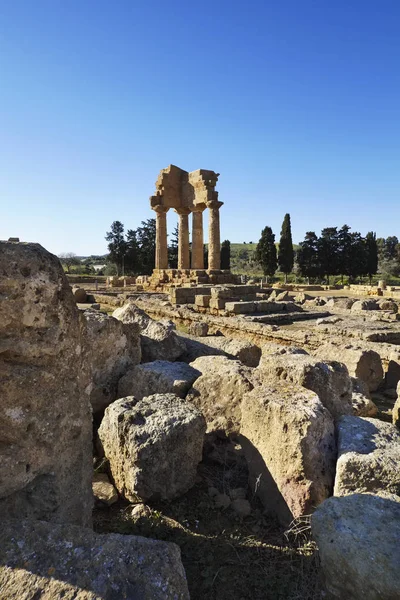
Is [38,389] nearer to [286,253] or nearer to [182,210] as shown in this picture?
[182,210]

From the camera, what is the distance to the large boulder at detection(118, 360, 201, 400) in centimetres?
374

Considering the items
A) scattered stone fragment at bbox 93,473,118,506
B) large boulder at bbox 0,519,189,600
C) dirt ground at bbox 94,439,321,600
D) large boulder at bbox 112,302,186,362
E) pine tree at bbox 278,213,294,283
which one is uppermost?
pine tree at bbox 278,213,294,283

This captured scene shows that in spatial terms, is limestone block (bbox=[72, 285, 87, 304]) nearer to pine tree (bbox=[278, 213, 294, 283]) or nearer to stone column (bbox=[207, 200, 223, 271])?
stone column (bbox=[207, 200, 223, 271])

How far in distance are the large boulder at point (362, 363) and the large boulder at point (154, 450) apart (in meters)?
3.09

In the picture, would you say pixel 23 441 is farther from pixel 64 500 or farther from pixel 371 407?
pixel 371 407

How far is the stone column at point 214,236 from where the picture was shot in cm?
2306

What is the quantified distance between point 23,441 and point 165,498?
1172 mm

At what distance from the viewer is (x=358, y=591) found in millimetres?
1741

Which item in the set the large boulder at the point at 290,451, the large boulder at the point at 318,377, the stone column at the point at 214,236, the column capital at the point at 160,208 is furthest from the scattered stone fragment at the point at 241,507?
the column capital at the point at 160,208

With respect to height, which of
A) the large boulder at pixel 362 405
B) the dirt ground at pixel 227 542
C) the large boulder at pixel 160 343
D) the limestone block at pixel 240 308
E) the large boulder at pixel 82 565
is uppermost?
the large boulder at pixel 160 343

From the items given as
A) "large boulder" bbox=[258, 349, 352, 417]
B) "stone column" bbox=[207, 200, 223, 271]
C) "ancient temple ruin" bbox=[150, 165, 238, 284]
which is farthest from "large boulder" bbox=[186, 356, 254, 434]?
"stone column" bbox=[207, 200, 223, 271]

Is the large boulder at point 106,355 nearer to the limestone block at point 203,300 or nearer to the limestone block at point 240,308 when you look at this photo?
the limestone block at point 240,308

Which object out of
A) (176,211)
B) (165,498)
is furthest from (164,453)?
(176,211)

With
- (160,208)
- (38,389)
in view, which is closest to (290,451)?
(38,389)
